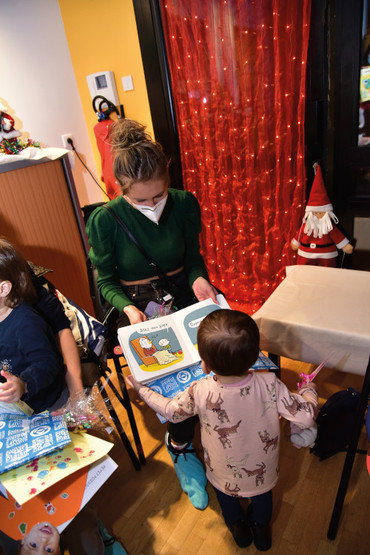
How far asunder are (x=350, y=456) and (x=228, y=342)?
57 cm

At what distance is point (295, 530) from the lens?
4.28 ft

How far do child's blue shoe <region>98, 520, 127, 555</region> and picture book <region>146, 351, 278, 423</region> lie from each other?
1.46 ft

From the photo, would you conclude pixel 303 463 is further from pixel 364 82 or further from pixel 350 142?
pixel 364 82

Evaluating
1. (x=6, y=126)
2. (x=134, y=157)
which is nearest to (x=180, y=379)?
(x=134, y=157)

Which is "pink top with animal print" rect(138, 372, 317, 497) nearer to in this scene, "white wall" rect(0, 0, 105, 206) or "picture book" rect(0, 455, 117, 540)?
"picture book" rect(0, 455, 117, 540)

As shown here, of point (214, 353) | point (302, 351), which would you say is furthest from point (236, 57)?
point (214, 353)

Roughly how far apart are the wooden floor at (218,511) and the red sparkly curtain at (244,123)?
1245 millimetres

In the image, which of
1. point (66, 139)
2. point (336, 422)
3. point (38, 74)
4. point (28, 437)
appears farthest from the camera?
point (66, 139)

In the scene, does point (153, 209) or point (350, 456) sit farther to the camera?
point (153, 209)

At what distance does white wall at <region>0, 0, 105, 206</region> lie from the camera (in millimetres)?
2543

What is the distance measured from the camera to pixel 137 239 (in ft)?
5.29

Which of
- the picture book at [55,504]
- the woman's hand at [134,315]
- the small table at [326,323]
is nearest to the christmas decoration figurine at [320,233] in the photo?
the small table at [326,323]

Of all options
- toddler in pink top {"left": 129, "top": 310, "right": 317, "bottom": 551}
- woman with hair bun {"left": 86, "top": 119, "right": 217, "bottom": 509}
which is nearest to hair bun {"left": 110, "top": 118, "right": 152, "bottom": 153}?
woman with hair bun {"left": 86, "top": 119, "right": 217, "bottom": 509}

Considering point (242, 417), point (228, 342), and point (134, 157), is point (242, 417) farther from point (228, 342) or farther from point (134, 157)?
point (134, 157)
